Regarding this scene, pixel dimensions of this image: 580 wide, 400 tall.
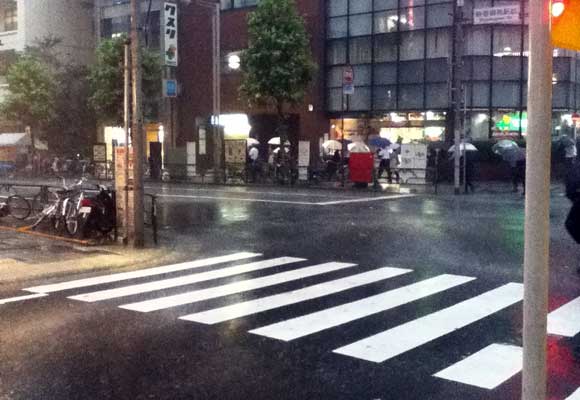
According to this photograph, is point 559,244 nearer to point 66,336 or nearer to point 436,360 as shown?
point 436,360

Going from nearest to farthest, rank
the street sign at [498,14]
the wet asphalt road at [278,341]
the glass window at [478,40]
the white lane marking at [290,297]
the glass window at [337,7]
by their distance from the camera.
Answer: the wet asphalt road at [278,341], the white lane marking at [290,297], the street sign at [498,14], the glass window at [478,40], the glass window at [337,7]

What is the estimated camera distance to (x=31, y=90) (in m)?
48.6

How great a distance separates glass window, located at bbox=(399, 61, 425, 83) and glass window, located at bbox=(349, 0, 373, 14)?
3.82m

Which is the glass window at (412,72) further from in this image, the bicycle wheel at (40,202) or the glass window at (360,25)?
the bicycle wheel at (40,202)

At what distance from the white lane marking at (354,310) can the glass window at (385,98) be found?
96.7 ft

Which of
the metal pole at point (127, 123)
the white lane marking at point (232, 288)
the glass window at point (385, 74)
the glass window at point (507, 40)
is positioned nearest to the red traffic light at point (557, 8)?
the white lane marking at point (232, 288)

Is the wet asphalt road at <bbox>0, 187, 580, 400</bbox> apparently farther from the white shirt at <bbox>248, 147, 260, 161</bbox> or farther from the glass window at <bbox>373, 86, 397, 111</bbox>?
the glass window at <bbox>373, 86, 397, 111</bbox>

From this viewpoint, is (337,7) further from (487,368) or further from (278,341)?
(487,368)

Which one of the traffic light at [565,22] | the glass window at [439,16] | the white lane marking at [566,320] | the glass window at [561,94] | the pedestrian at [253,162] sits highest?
the glass window at [439,16]

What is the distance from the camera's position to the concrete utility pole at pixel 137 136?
14.0 m

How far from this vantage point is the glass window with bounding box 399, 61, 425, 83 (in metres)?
38.5

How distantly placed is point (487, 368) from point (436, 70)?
109 feet

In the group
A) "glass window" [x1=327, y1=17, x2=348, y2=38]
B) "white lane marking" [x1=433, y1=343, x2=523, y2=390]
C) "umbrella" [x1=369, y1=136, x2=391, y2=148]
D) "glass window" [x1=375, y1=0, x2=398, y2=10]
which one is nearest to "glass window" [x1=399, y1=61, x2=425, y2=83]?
"glass window" [x1=375, y1=0, x2=398, y2=10]

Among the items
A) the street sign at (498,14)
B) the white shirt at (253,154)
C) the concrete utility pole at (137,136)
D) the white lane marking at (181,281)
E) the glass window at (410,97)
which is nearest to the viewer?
the white lane marking at (181,281)
